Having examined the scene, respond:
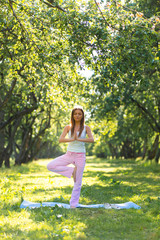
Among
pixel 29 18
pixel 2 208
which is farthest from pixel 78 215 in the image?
pixel 29 18

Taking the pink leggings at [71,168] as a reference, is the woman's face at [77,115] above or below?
above

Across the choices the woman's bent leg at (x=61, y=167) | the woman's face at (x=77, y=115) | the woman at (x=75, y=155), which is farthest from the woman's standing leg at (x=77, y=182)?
the woman's face at (x=77, y=115)

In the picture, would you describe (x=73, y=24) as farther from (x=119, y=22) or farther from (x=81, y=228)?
(x=81, y=228)

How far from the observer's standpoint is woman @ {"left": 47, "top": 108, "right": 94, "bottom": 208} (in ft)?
22.9

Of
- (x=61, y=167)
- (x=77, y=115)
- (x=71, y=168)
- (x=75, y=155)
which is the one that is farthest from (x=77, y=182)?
(x=77, y=115)

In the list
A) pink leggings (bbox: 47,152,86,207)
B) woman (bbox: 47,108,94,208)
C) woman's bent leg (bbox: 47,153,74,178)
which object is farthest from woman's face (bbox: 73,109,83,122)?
woman's bent leg (bbox: 47,153,74,178)

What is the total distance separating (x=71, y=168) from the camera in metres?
7.04

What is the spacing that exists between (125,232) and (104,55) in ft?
15.3

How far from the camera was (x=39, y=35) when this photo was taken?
9.91 meters

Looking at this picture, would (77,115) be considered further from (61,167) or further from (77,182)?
(77,182)

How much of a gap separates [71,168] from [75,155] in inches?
12.0

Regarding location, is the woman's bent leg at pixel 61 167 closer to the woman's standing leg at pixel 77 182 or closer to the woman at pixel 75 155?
the woman at pixel 75 155

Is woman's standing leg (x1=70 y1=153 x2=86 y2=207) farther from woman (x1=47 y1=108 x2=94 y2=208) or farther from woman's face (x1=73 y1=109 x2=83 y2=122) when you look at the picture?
woman's face (x1=73 y1=109 x2=83 y2=122)

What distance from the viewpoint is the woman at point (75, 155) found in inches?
275
